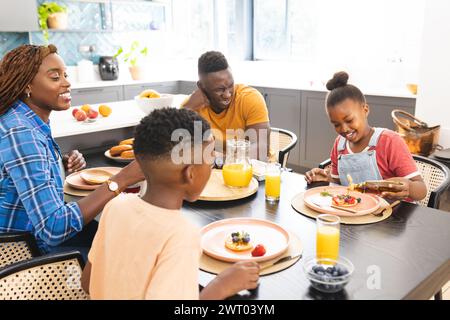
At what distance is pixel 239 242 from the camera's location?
1.24 m

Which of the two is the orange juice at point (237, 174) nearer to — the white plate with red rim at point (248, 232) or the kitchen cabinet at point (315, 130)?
the white plate with red rim at point (248, 232)

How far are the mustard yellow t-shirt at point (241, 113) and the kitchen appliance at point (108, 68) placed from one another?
3.12m

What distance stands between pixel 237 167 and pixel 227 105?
86 cm

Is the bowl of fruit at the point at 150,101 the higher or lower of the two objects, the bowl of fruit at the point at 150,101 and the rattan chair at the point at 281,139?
the higher

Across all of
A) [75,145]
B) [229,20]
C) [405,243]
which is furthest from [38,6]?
[405,243]

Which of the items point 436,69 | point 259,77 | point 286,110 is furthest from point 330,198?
point 259,77

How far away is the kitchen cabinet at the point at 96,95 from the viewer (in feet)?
15.9

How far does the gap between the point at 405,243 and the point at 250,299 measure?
523 millimetres

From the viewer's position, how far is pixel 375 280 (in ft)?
3.44

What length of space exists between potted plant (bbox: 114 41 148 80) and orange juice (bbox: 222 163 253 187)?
13.6 ft

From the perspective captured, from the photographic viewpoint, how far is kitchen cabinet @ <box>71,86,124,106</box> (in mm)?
4840

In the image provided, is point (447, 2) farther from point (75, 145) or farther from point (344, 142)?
point (75, 145)

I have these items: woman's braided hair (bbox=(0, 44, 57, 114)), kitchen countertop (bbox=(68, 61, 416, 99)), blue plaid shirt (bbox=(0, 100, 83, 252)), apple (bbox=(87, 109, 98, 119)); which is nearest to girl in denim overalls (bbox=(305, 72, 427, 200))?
blue plaid shirt (bbox=(0, 100, 83, 252))

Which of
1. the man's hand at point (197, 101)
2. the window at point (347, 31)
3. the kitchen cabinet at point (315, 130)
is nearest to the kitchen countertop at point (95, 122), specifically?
the man's hand at point (197, 101)
